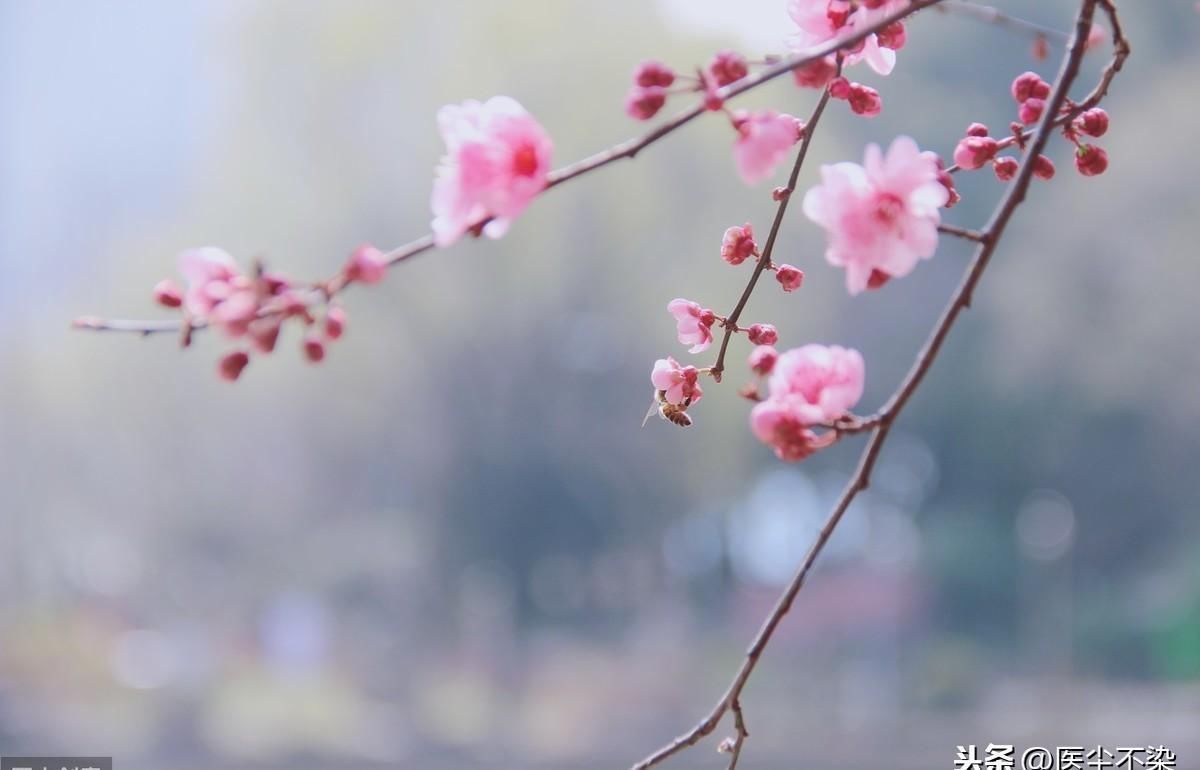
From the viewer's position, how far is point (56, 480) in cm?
715

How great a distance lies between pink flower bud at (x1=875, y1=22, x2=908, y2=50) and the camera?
44 centimetres

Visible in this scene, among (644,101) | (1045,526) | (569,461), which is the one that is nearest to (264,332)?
(644,101)

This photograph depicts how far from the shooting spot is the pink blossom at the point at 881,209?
0.36 metres

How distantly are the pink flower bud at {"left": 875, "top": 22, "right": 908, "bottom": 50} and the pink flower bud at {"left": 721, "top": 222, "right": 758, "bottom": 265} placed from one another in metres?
0.08

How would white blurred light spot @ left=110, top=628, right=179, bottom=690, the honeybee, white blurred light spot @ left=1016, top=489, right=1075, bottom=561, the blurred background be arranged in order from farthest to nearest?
1. white blurred light spot @ left=110, top=628, right=179, bottom=690
2. white blurred light spot @ left=1016, top=489, right=1075, bottom=561
3. the blurred background
4. the honeybee

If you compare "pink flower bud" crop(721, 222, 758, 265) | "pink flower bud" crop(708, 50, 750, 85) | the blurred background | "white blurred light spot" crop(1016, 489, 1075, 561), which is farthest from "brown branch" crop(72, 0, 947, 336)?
"white blurred light spot" crop(1016, 489, 1075, 561)

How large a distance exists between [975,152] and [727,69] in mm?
136

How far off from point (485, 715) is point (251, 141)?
300 cm

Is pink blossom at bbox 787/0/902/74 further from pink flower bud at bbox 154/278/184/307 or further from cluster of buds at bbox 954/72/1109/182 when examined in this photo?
pink flower bud at bbox 154/278/184/307

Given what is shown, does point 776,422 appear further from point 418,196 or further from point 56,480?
point 56,480

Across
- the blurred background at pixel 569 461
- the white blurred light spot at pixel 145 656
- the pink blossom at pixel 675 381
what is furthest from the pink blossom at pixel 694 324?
the white blurred light spot at pixel 145 656

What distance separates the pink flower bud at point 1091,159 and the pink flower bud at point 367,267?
26cm

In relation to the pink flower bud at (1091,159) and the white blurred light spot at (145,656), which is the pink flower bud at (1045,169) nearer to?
the pink flower bud at (1091,159)

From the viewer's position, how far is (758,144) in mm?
347
